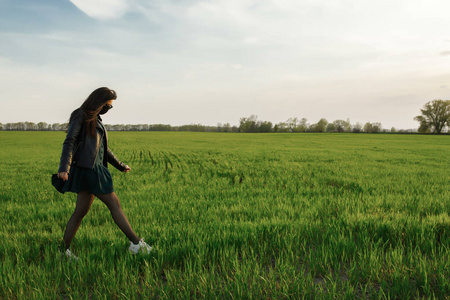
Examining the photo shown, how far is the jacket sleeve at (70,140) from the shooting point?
3.17 m

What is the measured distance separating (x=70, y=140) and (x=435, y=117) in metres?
114

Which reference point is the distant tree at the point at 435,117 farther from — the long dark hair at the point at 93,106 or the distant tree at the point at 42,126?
the distant tree at the point at 42,126

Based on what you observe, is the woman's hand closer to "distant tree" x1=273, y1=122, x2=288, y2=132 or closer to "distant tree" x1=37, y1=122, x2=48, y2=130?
"distant tree" x1=273, y1=122, x2=288, y2=132

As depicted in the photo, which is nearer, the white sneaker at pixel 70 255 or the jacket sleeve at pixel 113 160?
the white sneaker at pixel 70 255

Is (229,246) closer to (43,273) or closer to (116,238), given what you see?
(116,238)

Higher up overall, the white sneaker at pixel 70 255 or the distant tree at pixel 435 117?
the distant tree at pixel 435 117

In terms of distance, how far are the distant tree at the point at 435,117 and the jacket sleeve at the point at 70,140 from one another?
368 ft

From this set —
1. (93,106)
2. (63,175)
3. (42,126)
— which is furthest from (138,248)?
(42,126)

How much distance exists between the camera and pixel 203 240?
3.74 meters

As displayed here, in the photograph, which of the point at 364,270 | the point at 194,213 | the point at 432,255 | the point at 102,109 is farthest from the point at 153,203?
the point at 432,255

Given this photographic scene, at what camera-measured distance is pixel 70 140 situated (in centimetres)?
320

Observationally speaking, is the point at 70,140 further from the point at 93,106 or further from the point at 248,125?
the point at 248,125

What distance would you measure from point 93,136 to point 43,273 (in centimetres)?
166

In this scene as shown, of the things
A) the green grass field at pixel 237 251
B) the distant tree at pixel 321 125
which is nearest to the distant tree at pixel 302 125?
the distant tree at pixel 321 125
